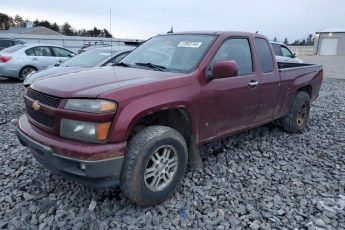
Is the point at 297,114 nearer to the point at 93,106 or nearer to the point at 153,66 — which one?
the point at 153,66

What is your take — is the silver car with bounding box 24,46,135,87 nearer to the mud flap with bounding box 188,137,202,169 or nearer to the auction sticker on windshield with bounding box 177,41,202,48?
the auction sticker on windshield with bounding box 177,41,202,48

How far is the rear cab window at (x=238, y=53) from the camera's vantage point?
4.18 metres

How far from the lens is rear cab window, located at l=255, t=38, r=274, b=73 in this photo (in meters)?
4.81

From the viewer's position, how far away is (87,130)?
2904mm

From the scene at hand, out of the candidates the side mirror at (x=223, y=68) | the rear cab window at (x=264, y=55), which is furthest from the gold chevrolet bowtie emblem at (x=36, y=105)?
the rear cab window at (x=264, y=55)

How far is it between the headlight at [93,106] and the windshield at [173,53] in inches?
45.2

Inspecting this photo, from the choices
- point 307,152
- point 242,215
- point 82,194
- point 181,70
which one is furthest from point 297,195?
point 82,194

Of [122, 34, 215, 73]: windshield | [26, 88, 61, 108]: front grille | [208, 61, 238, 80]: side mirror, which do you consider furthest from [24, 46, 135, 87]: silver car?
[208, 61, 238, 80]: side mirror

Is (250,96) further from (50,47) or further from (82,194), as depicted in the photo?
(50,47)

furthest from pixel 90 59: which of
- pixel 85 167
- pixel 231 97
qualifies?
pixel 85 167

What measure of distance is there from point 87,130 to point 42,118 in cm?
63

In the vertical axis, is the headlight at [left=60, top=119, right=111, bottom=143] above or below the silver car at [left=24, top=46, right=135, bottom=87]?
below

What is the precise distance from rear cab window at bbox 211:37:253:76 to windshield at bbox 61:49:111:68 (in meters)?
4.30

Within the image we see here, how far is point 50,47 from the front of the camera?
1312 centimetres
